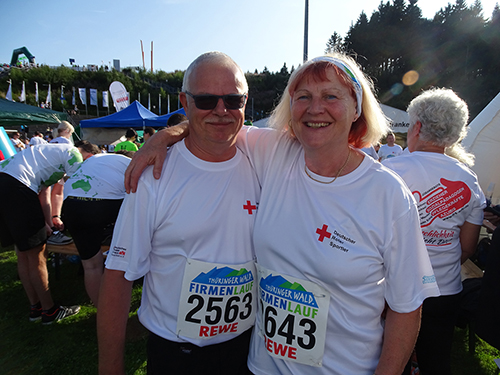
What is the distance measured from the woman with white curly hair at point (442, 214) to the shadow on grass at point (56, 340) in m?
2.56

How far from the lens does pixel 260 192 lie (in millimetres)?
1648

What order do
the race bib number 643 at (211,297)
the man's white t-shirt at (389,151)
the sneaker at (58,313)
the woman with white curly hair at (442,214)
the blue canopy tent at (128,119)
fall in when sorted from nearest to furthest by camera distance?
the race bib number 643 at (211,297) → the woman with white curly hair at (442,214) → the sneaker at (58,313) → the man's white t-shirt at (389,151) → the blue canopy tent at (128,119)

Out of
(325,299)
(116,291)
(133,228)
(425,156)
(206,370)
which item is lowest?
(206,370)

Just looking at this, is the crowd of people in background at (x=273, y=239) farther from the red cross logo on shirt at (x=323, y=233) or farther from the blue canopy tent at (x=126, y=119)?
the blue canopy tent at (x=126, y=119)

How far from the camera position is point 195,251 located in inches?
58.0

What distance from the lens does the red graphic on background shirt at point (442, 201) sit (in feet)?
6.56

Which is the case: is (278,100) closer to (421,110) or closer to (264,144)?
(264,144)

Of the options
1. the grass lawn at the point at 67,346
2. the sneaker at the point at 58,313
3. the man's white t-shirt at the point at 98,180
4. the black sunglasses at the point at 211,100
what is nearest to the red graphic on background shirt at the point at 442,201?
the black sunglasses at the point at 211,100

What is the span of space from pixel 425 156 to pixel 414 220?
1073mm

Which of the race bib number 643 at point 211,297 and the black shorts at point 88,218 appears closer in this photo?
the race bib number 643 at point 211,297

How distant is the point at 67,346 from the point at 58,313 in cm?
62

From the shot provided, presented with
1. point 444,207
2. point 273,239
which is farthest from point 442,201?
point 273,239

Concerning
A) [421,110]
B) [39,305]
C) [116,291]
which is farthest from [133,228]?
[39,305]

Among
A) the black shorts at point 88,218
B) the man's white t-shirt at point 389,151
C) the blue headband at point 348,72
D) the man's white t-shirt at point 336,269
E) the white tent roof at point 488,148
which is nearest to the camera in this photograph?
the man's white t-shirt at point 336,269
